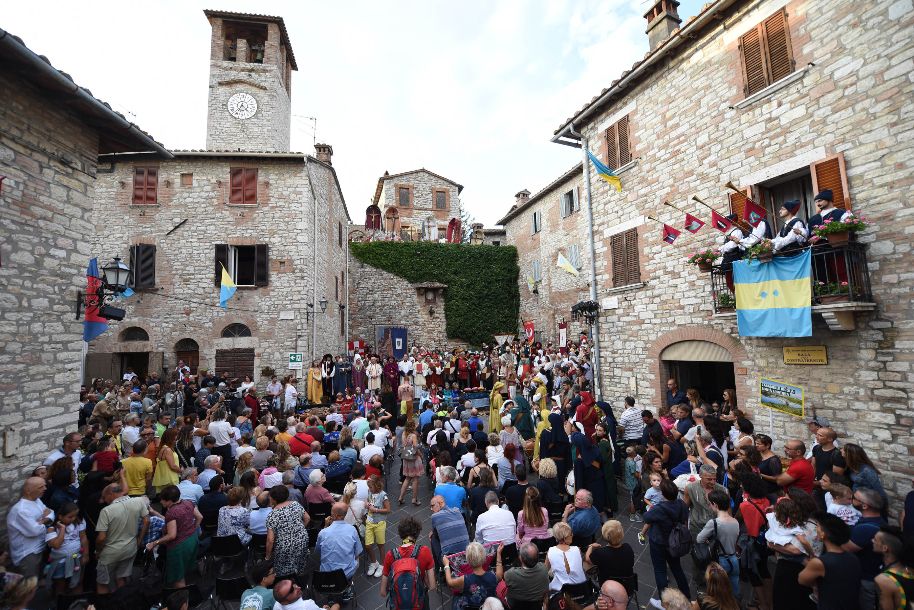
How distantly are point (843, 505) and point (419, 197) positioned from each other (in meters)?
33.0

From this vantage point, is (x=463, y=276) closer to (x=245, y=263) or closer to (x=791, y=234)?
(x=245, y=263)

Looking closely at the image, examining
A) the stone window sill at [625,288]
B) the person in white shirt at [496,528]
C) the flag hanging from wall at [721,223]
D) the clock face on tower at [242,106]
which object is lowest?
the person in white shirt at [496,528]

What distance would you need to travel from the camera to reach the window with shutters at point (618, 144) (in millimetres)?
11703

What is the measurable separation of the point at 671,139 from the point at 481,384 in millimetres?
11516

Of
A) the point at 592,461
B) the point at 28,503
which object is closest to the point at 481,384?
the point at 592,461

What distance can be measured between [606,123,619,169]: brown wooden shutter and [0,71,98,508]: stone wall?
1192cm

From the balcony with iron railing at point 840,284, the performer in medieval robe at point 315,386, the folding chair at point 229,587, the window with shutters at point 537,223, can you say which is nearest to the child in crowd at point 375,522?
the folding chair at point 229,587

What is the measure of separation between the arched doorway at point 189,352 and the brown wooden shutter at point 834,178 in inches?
730

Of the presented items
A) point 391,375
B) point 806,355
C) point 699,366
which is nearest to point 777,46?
point 806,355

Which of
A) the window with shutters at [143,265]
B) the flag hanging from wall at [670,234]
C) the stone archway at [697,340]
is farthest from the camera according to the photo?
the window with shutters at [143,265]

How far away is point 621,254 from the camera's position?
11812 mm

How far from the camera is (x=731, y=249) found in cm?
827

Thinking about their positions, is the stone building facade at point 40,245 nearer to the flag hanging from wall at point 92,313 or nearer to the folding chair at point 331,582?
the flag hanging from wall at point 92,313

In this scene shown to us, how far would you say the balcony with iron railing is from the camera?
6.69 metres
